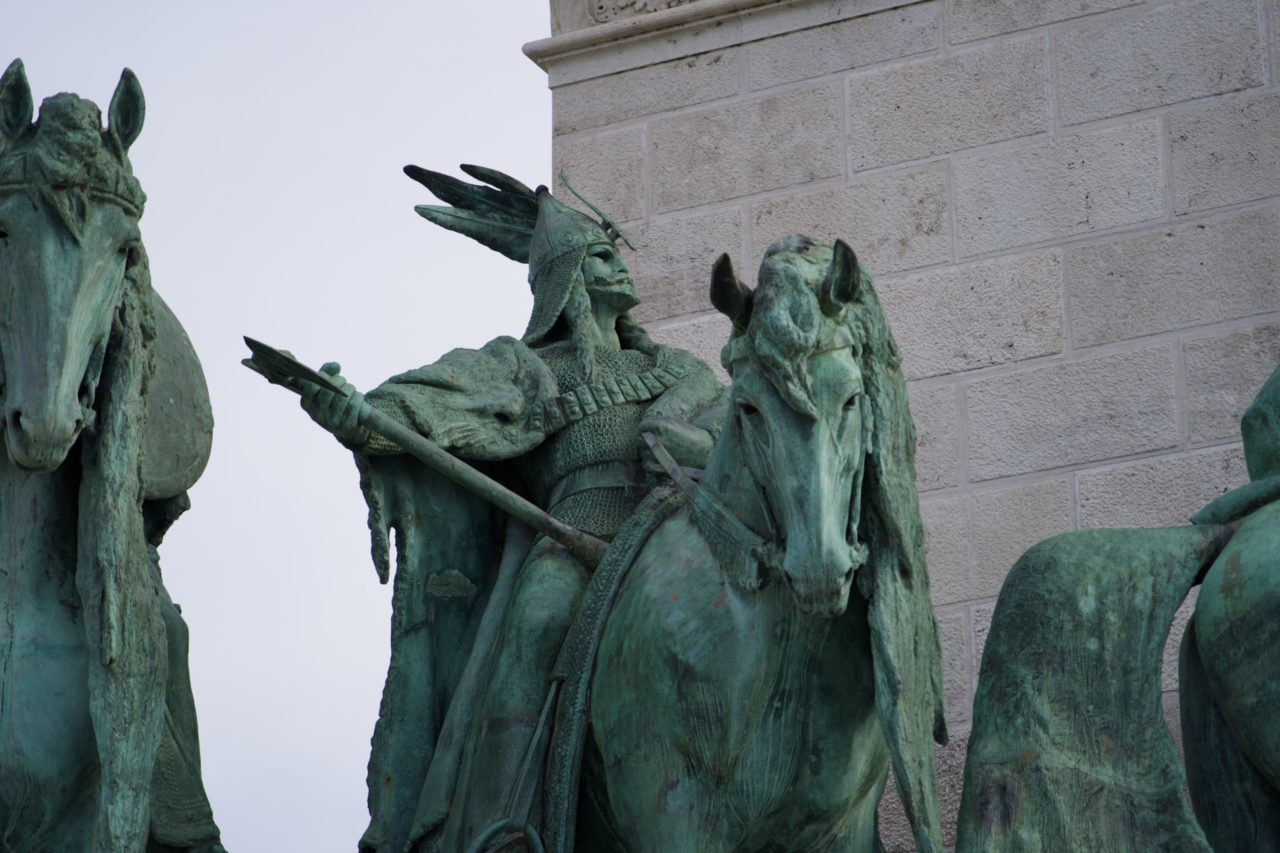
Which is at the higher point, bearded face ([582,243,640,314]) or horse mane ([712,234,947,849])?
bearded face ([582,243,640,314])

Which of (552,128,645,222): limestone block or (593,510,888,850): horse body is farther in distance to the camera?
(552,128,645,222): limestone block

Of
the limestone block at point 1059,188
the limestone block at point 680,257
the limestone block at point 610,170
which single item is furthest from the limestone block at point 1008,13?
the limestone block at point 610,170

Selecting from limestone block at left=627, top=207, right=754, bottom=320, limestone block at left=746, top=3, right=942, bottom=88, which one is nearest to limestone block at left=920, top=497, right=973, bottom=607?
limestone block at left=627, top=207, right=754, bottom=320

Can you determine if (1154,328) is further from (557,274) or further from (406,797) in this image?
(406,797)

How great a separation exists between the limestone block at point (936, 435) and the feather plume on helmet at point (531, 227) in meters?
1.09

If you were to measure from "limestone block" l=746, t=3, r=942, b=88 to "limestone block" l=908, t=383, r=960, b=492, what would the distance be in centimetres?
96

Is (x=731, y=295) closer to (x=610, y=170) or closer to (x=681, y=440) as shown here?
(x=681, y=440)

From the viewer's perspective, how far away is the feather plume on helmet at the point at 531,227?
841cm

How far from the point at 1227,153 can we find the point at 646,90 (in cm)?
167

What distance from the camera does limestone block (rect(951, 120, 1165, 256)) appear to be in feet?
30.6

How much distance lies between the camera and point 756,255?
978cm

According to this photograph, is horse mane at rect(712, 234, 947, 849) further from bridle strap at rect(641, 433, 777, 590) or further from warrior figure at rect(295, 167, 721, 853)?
warrior figure at rect(295, 167, 721, 853)

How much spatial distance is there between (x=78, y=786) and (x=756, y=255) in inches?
115

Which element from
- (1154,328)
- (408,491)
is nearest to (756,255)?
(1154,328)
